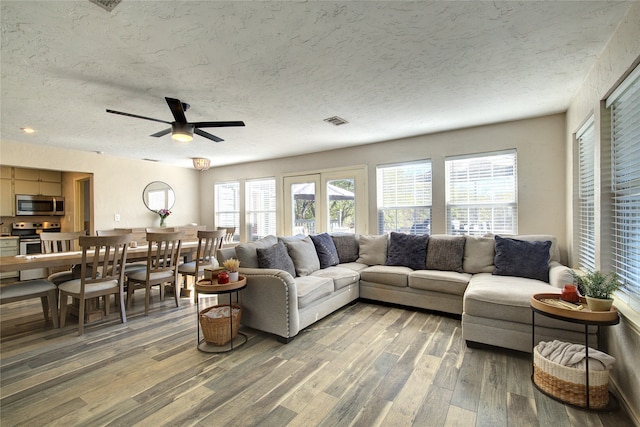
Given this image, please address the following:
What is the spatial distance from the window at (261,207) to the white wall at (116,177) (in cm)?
170

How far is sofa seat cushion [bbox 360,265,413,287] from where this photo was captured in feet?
11.8

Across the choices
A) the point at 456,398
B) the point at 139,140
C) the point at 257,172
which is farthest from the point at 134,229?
the point at 456,398

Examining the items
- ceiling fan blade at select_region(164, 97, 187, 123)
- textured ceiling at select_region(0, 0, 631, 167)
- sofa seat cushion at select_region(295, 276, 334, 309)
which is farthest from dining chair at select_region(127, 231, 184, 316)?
sofa seat cushion at select_region(295, 276, 334, 309)

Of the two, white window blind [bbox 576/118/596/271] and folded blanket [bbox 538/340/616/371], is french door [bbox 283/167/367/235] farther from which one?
folded blanket [bbox 538/340/616/371]

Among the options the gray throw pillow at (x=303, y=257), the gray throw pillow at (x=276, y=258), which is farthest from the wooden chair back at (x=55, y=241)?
the gray throw pillow at (x=303, y=257)

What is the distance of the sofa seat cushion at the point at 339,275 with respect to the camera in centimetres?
346

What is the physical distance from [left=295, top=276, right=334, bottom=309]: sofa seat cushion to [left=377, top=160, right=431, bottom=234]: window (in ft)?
6.49

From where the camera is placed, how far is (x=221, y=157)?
5.98 meters

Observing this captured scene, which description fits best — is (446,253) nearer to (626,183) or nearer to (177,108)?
(626,183)

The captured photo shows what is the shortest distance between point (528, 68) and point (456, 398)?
2712 mm

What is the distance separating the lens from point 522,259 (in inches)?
126

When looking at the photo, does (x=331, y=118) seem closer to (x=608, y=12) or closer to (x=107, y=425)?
(x=608, y=12)

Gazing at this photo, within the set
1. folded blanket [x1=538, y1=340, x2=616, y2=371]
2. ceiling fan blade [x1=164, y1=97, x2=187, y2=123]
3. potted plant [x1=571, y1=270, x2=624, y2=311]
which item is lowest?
folded blanket [x1=538, y1=340, x2=616, y2=371]

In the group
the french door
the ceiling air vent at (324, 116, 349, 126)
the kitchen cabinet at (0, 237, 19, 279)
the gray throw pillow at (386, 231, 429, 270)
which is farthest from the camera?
the kitchen cabinet at (0, 237, 19, 279)
